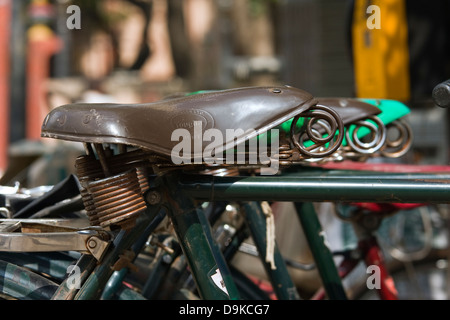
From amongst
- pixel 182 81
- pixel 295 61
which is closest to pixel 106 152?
pixel 295 61

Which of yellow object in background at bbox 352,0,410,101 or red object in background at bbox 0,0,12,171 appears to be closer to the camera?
yellow object in background at bbox 352,0,410,101

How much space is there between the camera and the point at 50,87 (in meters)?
9.47

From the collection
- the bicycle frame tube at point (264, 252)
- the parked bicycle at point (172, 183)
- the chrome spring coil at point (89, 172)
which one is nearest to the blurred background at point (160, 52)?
the bicycle frame tube at point (264, 252)

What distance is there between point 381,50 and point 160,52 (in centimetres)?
716

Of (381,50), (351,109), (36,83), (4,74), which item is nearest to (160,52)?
(36,83)

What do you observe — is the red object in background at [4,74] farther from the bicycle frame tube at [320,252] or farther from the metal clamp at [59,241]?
the metal clamp at [59,241]

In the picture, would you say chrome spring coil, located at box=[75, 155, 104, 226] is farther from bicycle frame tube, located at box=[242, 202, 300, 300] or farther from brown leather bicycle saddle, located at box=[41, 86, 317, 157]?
bicycle frame tube, located at box=[242, 202, 300, 300]

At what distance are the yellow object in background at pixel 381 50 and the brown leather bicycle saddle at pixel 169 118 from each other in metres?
1.99

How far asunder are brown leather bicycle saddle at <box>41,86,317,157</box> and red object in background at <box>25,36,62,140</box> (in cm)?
837

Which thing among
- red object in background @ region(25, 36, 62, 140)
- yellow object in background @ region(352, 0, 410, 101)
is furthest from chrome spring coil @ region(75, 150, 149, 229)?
red object in background @ region(25, 36, 62, 140)

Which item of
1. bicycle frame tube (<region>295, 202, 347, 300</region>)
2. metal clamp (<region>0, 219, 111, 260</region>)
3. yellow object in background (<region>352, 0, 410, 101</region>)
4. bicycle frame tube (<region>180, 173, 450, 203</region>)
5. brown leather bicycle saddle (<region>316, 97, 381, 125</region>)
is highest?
yellow object in background (<region>352, 0, 410, 101</region>)

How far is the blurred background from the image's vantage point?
24.8 ft

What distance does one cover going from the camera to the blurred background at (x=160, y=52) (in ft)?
24.8
